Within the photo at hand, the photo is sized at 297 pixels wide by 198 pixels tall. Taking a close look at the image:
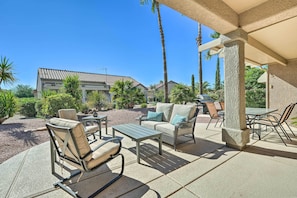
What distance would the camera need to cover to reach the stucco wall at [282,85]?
5697mm

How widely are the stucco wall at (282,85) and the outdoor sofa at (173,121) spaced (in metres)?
4.84

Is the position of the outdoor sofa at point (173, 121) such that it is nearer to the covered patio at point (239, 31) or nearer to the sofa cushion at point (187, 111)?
the sofa cushion at point (187, 111)

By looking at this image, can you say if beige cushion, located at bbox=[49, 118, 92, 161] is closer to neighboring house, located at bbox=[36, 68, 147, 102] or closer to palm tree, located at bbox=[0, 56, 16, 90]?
palm tree, located at bbox=[0, 56, 16, 90]

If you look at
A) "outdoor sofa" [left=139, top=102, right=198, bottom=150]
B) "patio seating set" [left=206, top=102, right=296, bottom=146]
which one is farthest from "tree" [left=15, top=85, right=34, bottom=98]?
"patio seating set" [left=206, top=102, right=296, bottom=146]

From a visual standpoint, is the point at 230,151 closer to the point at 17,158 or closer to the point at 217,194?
the point at 217,194

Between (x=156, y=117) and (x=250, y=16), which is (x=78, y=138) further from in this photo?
(x=250, y=16)

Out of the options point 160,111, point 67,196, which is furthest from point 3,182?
point 160,111

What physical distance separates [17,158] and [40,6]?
7.69 meters

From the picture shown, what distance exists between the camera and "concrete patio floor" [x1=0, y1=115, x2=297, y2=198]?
1929mm

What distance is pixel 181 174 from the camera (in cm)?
235

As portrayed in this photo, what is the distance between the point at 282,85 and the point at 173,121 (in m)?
5.59

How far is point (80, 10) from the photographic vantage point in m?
7.98

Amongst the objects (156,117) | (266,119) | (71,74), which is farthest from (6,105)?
(71,74)

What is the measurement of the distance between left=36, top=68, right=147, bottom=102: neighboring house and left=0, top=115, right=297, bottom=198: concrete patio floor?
17.1 metres
